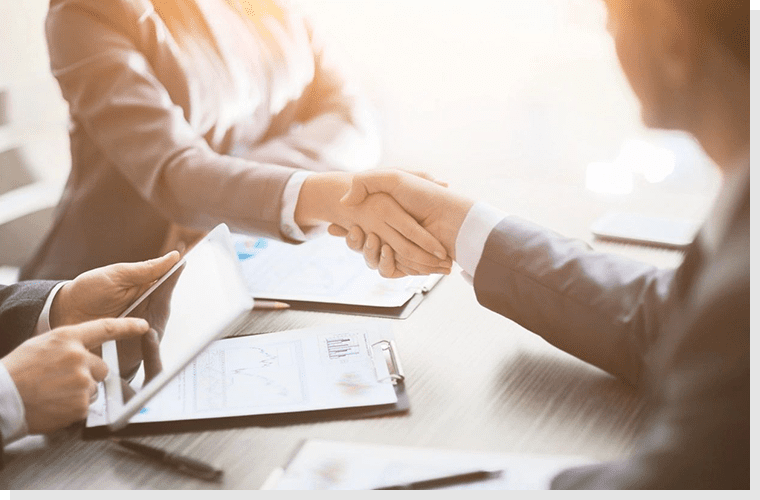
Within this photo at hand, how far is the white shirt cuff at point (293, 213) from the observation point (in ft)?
3.60

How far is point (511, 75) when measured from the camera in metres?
1.52

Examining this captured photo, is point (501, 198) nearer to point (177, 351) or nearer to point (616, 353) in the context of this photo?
point (616, 353)

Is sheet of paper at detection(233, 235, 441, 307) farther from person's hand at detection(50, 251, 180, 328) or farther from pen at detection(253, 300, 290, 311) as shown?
person's hand at detection(50, 251, 180, 328)

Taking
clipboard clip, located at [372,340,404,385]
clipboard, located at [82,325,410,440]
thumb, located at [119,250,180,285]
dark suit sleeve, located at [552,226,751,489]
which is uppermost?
dark suit sleeve, located at [552,226,751,489]

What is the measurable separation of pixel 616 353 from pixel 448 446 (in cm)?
22

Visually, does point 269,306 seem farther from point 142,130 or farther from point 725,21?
point 725,21

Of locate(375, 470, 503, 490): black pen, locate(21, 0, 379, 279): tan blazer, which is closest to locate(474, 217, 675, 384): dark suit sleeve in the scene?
locate(375, 470, 503, 490): black pen

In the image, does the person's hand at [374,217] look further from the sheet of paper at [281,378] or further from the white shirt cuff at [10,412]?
the white shirt cuff at [10,412]

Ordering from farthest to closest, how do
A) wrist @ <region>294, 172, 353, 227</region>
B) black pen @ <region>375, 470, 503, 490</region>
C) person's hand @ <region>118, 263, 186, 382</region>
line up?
wrist @ <region>294, 172, 353, 227</region>
person's hand @ <region>118, 263, 186, 382</region>
black pen @ <region>375, 470, 503, 490</region>

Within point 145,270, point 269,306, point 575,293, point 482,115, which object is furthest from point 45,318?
point 482,115

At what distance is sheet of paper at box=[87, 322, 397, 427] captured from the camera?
0.69 m

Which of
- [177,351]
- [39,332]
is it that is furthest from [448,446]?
[39,332]

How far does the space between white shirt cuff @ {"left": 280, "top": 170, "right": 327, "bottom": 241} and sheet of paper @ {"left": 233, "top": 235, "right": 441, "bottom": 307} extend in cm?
2

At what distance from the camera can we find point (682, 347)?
44 centimetres
